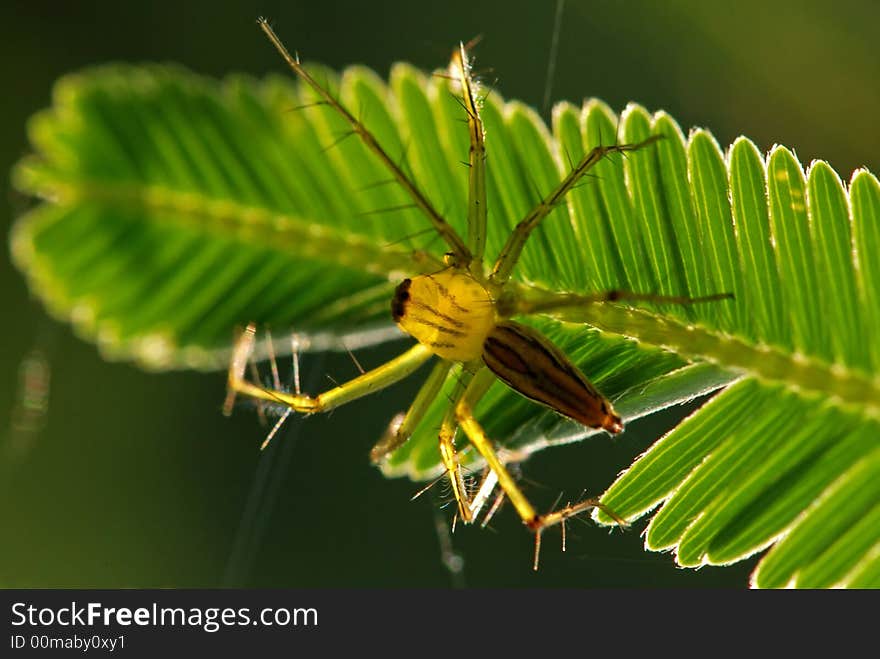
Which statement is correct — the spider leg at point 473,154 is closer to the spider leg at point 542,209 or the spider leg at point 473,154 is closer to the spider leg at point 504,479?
A: the spider leg at point 542,209

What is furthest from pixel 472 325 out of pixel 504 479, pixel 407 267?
pixel 504 479

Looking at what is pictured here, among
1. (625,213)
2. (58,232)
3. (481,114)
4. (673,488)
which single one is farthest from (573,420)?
(58,232)

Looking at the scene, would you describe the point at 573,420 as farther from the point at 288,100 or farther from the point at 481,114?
the point at 288,100

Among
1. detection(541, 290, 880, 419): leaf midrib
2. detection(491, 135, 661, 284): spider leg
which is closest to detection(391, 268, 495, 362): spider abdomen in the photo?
detection(491, 135, 661, 284): spider leg

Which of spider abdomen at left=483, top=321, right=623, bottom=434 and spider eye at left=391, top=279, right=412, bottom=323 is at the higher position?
spider eye at left=391, top=279, right=412, bottom=323

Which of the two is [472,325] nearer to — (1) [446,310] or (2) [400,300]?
(1) [446,310]

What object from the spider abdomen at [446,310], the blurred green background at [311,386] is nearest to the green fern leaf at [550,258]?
the spider abdomen at [446,310]

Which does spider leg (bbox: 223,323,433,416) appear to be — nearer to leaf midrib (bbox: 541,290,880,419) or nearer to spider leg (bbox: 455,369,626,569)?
spider leg (bbox: 455,369,626,569)
